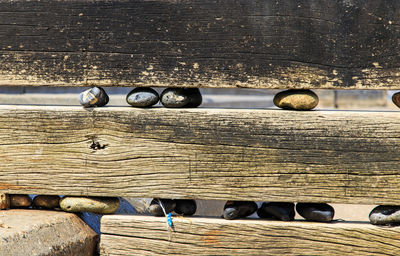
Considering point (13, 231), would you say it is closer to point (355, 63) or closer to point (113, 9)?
point (113, 9)

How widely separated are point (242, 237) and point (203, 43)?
3.39ft

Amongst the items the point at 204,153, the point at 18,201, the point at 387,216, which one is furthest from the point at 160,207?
the point at 387,216

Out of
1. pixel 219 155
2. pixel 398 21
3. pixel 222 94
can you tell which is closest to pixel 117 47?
pixel 219 155

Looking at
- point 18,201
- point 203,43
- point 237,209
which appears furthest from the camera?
point 18,201

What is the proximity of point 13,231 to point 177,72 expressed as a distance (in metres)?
1.12

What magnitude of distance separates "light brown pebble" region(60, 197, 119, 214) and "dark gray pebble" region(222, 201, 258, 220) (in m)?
0.64

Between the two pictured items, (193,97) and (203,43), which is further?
(193,97)

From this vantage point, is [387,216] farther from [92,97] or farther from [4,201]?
[4,201]

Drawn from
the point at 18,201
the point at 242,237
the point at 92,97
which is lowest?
the point at 242,237

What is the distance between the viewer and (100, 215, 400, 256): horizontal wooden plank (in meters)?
2.20

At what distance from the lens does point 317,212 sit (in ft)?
7.38

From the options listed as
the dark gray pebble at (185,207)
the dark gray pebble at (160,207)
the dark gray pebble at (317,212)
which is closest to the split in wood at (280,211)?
the dark gray pebble at (317,212)

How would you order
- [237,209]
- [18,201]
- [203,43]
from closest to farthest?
[203,43]
[237,209]
[18,201]

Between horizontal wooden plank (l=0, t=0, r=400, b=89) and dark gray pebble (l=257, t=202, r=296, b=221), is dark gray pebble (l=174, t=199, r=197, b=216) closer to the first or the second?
dark gray pebble (l=257, t=202, r=296, b=221)
